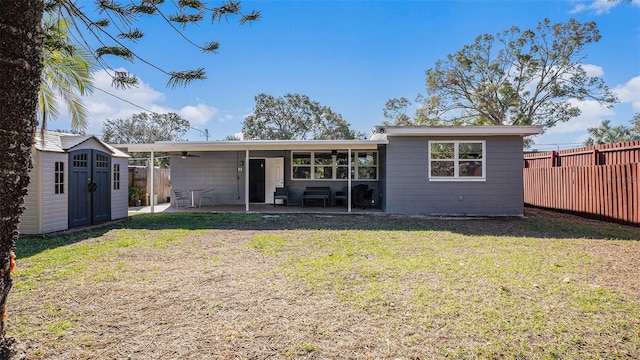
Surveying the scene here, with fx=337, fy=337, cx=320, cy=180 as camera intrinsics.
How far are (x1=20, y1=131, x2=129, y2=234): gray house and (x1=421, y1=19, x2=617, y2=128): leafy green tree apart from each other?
58.6 ft

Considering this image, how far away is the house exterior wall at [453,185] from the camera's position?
9992mm

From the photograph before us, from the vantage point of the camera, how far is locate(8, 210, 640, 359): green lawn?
2.57 metres

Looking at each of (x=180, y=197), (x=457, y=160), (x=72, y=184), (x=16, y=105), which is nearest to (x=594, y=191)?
(x=457, y=160)

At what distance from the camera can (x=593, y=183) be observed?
9445mm

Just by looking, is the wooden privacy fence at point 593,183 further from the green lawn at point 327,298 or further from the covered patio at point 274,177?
the covered patio at point 274,177

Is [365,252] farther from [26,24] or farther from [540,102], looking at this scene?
[540,102]

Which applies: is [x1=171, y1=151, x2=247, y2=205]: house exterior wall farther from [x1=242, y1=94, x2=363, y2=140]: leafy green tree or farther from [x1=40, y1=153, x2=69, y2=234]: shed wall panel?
[x1=242, y1=94, x2=363, y2=140]: leafy green tree

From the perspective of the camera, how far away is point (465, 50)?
20141 mm

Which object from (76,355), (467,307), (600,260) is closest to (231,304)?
(76,355)

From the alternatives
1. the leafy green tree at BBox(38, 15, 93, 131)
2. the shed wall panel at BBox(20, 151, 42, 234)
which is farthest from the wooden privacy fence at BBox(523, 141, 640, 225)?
the shed wall panel at BBox(20, 151, 42, 234)

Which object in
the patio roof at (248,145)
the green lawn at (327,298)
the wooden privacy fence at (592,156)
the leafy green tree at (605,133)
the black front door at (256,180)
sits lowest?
the green lawn at (327,298)

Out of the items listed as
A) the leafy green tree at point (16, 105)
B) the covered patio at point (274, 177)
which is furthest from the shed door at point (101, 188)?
the leafy green tree at point (16, 105)

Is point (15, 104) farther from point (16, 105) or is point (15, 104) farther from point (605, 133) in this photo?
point (605, 133)

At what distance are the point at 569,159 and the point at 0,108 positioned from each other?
1484 cm
